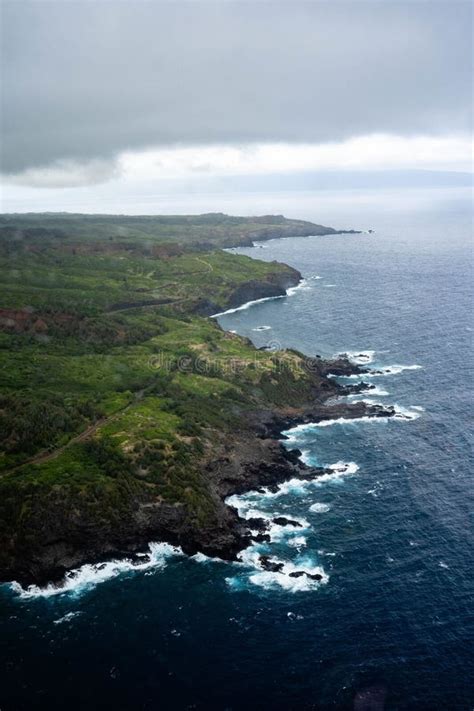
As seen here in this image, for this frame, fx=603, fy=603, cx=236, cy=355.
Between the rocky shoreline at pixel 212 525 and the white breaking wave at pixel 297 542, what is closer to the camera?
the rocky shoreline at pixel 212 525

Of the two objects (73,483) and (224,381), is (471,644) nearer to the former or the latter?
(73,483)

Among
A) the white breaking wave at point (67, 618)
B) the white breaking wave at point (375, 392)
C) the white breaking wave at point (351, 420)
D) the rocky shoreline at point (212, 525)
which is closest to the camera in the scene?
the white breaking wave at point (67, 618)

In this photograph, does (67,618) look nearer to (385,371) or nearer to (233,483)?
(233,483)

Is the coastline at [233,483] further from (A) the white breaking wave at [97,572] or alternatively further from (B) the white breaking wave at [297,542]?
(B) the white breaking wave at [297,542]

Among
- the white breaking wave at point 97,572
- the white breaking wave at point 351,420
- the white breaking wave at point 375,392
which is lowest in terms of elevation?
the white breaking wave at point 97,572

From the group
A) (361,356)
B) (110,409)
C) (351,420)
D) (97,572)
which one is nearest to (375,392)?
(351,420)

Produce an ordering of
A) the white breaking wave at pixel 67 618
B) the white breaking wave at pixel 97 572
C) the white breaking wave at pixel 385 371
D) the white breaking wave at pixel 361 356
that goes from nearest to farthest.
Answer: the white breaking wave at pixel 67 618 → the white breaking wave at pixel 97 572 → the white breaking wave at pixel 385 371 → the white breaking wave at pixel 361 356

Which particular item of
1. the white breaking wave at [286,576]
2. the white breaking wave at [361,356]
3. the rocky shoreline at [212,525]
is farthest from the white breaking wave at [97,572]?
the white breaking wave at [361,356]

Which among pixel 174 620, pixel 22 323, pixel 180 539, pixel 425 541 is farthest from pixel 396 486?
pixel 22 323
